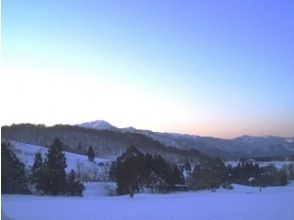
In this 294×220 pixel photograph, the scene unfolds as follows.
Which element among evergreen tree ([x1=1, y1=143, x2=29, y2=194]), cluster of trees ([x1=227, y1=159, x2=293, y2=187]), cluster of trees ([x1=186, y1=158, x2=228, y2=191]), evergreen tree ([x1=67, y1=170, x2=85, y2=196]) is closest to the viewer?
evergreen tree ([x1=1, y1=143, x2=29, y2=194])

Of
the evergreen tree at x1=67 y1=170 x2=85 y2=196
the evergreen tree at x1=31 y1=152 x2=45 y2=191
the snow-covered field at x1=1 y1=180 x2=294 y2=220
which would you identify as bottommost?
the snow-covered field at x1=1 y1=180 x2=294 y2=220

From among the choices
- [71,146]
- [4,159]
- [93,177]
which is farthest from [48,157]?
[71,146]

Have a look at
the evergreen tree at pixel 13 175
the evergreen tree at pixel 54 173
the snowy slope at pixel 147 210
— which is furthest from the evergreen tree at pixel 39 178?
the snowy slope at pixel 147 210

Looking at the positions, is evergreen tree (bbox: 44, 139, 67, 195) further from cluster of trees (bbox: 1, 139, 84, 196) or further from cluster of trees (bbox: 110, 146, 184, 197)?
cluster of trees (bbox: 110, 146, 184, 197)

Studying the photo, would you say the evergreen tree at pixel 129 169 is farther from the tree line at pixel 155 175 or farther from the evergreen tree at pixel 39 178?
A: the evergreen tree at pixel 39 178

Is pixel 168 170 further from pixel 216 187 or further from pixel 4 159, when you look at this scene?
pixel 4 159

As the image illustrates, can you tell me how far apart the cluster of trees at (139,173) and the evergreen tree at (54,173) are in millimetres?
8696

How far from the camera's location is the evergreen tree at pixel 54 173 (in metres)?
55.4

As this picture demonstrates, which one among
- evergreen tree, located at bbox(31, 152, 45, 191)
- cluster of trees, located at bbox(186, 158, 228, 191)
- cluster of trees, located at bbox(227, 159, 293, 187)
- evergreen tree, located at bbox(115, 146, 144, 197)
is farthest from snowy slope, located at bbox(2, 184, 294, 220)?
cluster of trees, located at bbox(227, 159, 293, 187)

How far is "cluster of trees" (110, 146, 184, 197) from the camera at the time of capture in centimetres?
6097

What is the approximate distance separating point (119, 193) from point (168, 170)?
13.2 meters

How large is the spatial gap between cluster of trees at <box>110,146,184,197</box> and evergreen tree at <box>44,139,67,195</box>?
8.70 metres

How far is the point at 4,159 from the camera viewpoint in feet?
161

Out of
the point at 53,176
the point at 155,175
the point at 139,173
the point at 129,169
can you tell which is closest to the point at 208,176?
the point at 155,175
